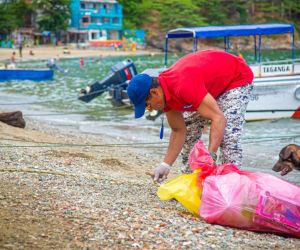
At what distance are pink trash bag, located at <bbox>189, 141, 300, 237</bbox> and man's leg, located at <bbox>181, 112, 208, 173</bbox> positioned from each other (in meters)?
0.88

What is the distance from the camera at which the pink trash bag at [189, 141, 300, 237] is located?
15.3ft

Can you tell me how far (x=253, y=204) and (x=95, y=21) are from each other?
76.9 meters

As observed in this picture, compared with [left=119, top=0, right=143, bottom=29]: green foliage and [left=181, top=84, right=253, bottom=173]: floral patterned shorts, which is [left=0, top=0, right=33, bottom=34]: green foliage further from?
[left=181, top=84, right=253, bottom=173]: floral patterned shorts

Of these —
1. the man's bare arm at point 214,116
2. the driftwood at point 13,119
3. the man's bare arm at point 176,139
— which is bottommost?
the driftwood at point 13,119

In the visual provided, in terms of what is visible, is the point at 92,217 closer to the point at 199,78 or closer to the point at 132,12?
the point at 199,78

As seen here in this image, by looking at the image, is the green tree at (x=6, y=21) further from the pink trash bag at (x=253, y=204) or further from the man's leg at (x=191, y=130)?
the pink trash bag at (x=253, y=204)

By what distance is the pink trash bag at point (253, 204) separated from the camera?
468cm

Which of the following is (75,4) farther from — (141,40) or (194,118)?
(194,118)

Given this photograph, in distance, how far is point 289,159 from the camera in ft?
23.7

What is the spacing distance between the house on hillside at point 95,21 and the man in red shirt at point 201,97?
72.6 m

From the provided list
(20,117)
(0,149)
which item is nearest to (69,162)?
(0,149)

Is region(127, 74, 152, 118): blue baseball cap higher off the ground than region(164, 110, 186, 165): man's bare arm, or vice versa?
region(127, 74, 152, 118): blue baseball cap

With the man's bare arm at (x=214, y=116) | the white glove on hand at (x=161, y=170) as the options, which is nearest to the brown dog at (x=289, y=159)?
the white glove on hand at (x=161, y=170)

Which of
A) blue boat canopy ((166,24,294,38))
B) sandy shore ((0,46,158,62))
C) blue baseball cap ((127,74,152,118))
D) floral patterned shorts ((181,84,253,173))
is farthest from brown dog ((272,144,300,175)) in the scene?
sandy shore ((0,46,158,62))
